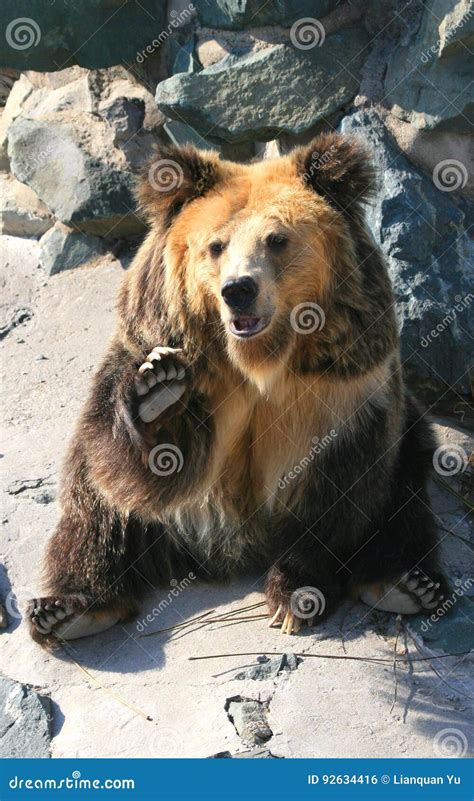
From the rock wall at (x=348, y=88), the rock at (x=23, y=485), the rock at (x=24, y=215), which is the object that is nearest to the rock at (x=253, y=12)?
the rock wall at (x=348, y=88)

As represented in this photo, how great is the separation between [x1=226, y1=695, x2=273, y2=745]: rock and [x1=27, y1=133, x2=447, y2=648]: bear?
52 cm

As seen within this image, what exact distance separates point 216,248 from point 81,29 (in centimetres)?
339

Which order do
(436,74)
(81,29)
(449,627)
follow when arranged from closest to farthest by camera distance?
1. (449,627)
2. (436,74)
3. (81,29)

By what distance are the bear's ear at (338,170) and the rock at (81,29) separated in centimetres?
298

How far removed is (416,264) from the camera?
246 inches

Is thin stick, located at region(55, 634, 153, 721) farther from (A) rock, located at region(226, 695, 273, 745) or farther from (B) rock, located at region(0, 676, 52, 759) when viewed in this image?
(A) rock, located at region(226, 695, 273, 745)

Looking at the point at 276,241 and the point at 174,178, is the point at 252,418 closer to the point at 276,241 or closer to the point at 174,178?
the point at 276,241

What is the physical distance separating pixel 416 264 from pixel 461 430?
104 centimetres

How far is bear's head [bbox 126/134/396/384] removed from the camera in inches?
175

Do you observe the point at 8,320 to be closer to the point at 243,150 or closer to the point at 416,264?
the point at 243,150

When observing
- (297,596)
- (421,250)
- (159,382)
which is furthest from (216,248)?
(421,250)

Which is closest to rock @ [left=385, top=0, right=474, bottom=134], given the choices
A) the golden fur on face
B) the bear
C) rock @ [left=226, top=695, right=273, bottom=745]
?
the bear

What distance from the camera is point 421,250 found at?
20.5 feet

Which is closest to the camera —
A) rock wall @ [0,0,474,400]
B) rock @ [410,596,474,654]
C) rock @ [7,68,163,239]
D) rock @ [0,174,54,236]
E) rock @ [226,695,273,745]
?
rock @ [226,695,273,745]
